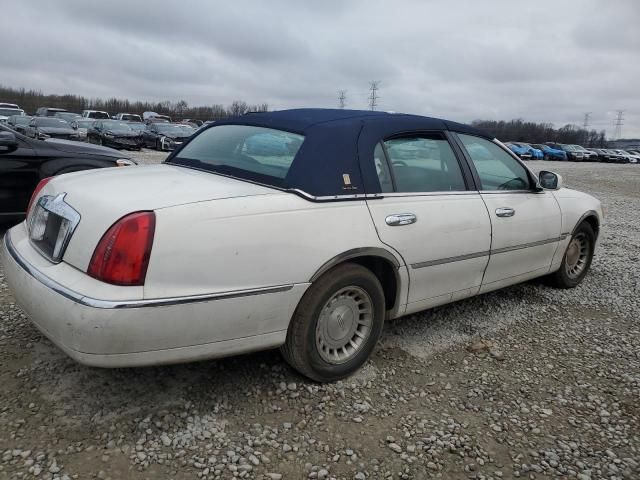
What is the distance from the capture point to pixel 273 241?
2496mm

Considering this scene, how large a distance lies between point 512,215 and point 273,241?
2.19m

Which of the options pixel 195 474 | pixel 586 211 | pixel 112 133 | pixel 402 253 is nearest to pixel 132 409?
pixel 195 474

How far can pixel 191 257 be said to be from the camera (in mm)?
2309

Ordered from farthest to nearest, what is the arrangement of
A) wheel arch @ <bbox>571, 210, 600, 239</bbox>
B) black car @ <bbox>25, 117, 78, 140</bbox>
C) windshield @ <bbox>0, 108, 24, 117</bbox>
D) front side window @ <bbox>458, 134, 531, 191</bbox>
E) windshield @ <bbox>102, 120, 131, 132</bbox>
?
windshield @ <bbox>0, 108, 24, 117</bbox>
windshield @ <bbox>102, 120, 131, 132</bbox>
black car @ <bbox>25, 117, 78, 140</bbox>
wheel arch @ <bbox>571, 210, 600, 239</bbox>
front side window @ <bbox>458, 134, 531, 191</bbox>

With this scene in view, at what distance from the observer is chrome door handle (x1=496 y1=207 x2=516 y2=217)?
3763 mm

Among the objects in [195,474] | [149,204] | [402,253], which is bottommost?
[195,474]

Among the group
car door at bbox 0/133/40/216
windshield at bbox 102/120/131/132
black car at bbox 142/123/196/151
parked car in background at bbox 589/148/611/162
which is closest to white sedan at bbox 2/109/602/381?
car door at bbox 0/133/40/216

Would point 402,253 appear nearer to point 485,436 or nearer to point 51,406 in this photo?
point 485,436

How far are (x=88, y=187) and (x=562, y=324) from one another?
11.9 feet

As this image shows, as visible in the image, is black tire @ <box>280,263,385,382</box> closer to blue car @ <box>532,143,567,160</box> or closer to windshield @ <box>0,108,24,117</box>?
windshield @ <box>0,108,24,117</box>

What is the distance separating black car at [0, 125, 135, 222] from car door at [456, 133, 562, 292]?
453 cm

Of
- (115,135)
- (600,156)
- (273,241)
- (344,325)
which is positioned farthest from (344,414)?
(600,156)

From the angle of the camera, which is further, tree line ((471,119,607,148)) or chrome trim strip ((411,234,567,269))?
tree line ((471,119,607,148))

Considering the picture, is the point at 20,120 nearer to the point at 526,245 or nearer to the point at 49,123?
the point at 49,123
